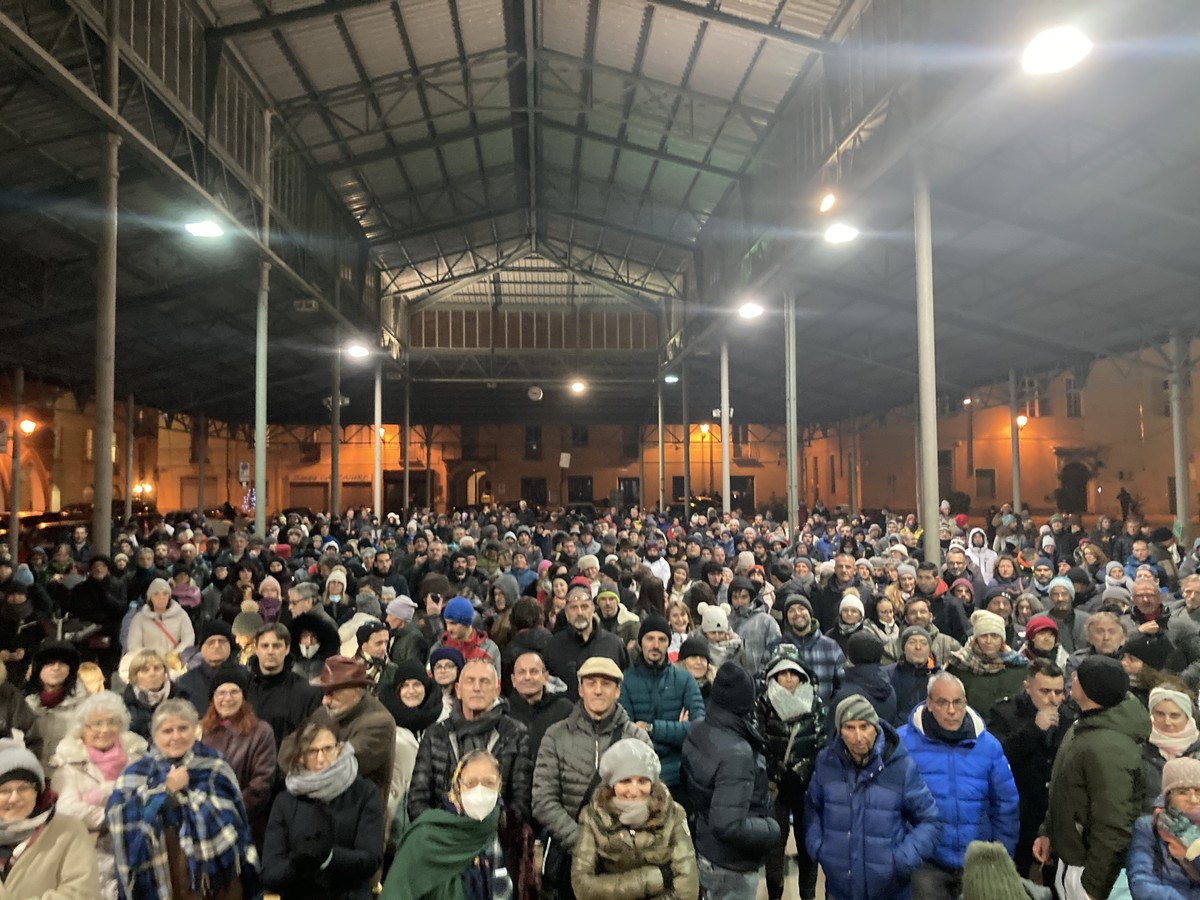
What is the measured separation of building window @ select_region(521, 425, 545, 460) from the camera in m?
36.6

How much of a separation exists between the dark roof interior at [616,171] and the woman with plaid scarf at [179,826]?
20.8 ft

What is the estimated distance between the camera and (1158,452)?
24.6 metres

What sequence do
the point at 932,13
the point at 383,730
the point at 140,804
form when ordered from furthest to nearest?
1. the point at 932,13
2. the point at 383,730
3. the point at 140,804

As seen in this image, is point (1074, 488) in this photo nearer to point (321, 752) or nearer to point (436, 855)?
point (436, 855)

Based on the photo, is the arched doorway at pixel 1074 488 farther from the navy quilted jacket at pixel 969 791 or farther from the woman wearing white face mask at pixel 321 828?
the woman wearing white face mask at pixel 321 828

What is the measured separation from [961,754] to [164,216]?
14376 mm

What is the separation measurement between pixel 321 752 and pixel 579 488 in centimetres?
3371

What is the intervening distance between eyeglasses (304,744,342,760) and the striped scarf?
0.36 meters

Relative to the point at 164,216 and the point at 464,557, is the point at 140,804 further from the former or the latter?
the point at 164,216

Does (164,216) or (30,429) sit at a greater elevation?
(164,216)

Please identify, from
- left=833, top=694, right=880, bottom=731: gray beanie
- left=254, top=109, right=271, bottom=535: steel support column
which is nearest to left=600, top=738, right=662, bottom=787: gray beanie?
left=833, top=694, right=880, bottom=731: gray beanie

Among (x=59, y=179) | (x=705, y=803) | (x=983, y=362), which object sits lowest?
(x=705, y=803)

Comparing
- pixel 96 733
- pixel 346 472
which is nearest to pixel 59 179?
pixel 96 733

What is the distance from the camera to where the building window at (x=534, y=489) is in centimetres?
3644
